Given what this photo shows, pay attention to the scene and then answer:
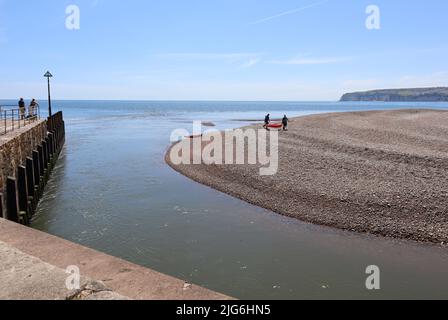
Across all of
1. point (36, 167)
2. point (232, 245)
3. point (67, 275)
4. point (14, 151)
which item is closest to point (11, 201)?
point (14, 151)

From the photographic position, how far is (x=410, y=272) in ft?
32.1

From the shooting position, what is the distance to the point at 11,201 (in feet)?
40.4

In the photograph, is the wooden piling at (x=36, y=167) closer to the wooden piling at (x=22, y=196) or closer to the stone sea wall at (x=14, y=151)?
the stone sea wall at (x=14, y=151)

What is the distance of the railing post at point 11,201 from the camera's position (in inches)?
480

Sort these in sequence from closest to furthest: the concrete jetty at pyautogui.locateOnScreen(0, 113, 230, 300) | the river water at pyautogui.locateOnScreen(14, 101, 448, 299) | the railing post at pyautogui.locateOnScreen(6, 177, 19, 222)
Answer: the concrete jetty at pyautogui.locateOnScreen(0, 113, 230, 300)
the river water at pyautogui.locateOnScreen(14, 101, 448, 299)
the railing post at pyautogui.locateOnScreen(6, 177, 19, 222)

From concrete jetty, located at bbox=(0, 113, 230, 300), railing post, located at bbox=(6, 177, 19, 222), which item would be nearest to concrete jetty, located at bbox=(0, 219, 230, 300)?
concrete jetty, located at bbox=(0, 113, 230, 300)

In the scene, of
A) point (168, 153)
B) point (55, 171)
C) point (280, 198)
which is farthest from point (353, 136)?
point (55, 171)

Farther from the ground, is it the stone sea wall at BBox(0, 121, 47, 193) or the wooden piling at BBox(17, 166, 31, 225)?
the stone sea wall at BBox(0, 121, 47, 193)

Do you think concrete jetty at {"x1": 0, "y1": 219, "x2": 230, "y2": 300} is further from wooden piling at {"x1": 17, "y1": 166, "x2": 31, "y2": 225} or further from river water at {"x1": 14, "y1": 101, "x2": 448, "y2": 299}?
wooden piling at {"x1": 17, "y1": 166, "x2": 31, "y2": 225}

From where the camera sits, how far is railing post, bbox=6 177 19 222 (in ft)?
40.0

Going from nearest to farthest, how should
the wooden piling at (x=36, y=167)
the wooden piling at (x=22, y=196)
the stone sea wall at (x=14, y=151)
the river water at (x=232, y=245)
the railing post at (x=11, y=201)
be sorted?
the river water at (x=232, y=245), the railing post at (x=11, y=201), the stone sea wall at (x=14, y=151), the wooden piling at (x=22, y=196), the wooden piling at (x=36, y=167)

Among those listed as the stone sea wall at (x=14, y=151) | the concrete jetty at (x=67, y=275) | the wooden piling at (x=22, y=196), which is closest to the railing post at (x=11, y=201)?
the stone sea wall at (x=14, y=151)

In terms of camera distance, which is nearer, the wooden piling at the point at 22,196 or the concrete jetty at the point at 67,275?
the concrete jetty at the point at 67,275
